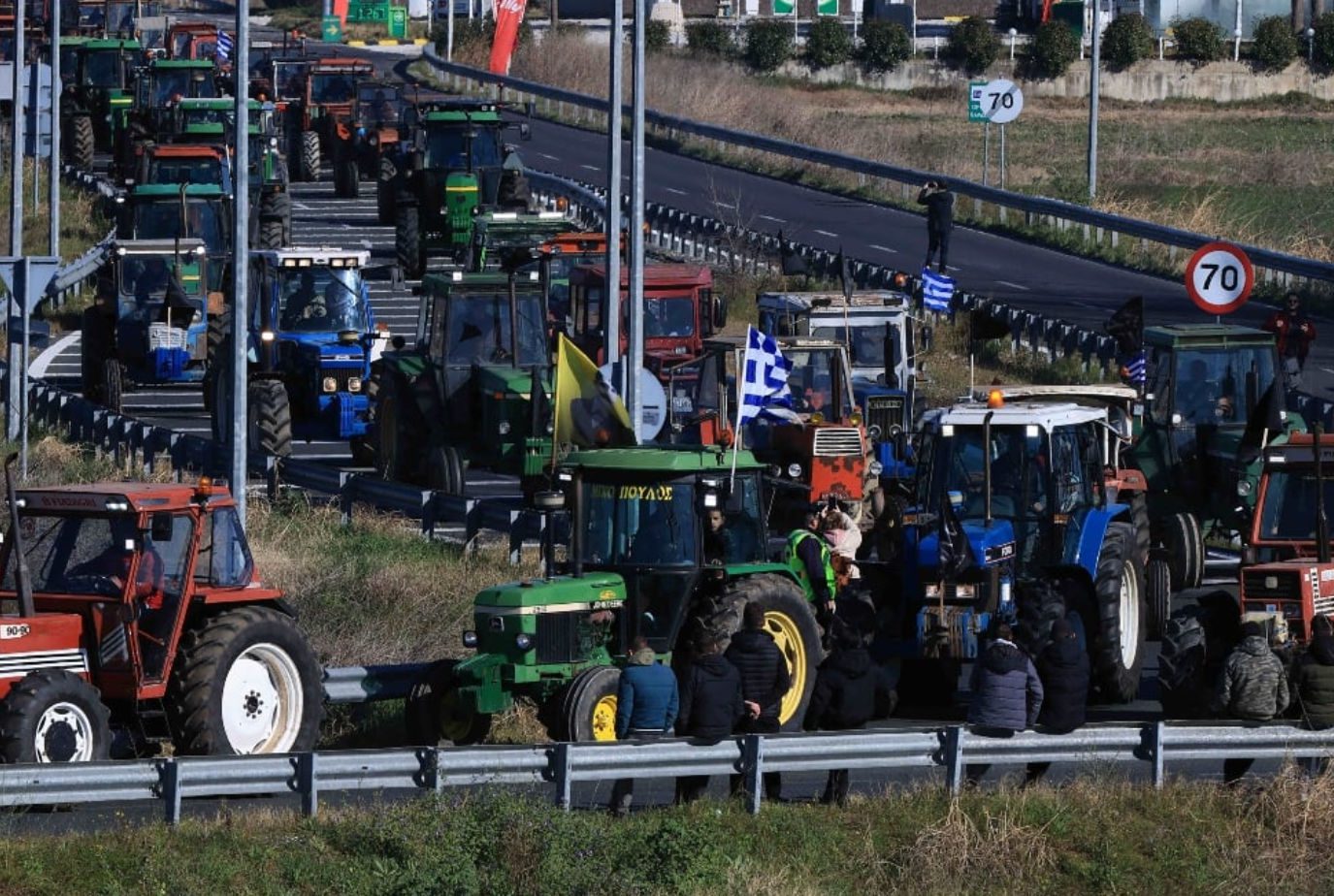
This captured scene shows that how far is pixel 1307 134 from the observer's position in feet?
270

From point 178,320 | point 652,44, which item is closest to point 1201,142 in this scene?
point 652,44

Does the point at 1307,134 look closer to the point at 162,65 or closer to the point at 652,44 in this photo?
the point at 652,44

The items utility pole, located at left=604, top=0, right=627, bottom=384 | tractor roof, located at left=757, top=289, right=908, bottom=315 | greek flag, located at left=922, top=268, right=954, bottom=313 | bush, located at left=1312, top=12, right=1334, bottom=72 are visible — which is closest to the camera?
utility pole, located at left=604, top=0, right=627, bottom=384

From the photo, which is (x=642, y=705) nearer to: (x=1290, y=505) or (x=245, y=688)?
(x=245, y=688)

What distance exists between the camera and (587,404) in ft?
79.2

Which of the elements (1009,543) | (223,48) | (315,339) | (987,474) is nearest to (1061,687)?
(1009,543)

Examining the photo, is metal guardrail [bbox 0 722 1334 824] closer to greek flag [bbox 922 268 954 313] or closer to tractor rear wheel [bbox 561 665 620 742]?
tractor rear wheel [bbox 561 665 620 742]

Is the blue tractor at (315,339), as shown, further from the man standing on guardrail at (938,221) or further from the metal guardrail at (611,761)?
the metal guardrail at (611,761)

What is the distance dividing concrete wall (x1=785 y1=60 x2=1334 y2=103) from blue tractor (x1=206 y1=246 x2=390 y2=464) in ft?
188

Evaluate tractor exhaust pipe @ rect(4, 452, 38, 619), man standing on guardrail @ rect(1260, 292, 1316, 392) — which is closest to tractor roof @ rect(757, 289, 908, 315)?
A: man standing on guardrail @ rect(1260, 292, 1316, 392)

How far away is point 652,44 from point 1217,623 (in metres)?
69.9

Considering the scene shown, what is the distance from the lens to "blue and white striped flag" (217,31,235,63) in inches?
2520

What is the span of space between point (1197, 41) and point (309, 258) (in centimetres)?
6245

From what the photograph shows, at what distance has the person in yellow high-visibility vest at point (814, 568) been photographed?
68.7 ft
